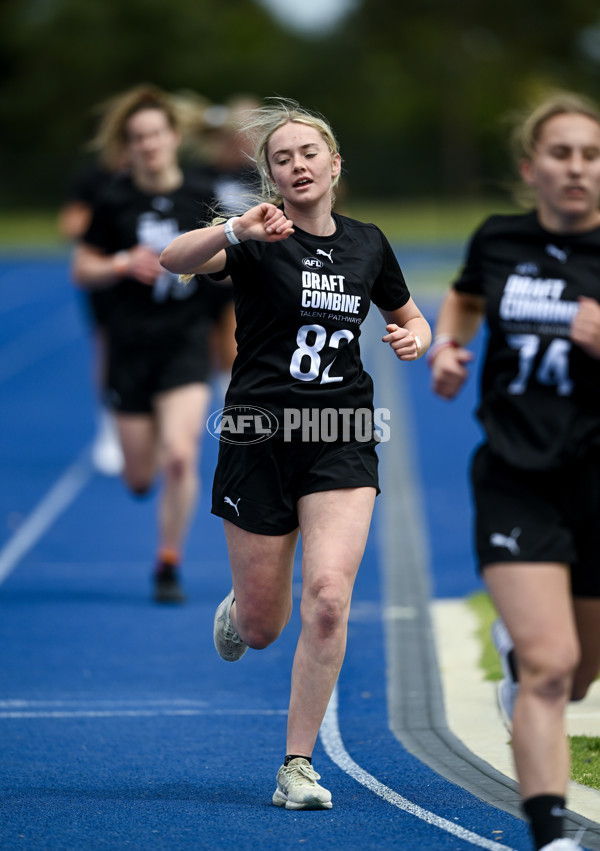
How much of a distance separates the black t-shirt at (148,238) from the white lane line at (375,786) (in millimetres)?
2648

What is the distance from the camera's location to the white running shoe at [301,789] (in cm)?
423

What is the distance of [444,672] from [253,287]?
106 inches

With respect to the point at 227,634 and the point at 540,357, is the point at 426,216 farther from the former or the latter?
the point at 540,357

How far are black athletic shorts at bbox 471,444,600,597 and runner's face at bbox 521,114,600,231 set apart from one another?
0.67m

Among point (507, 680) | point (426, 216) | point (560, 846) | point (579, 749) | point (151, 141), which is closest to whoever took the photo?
point (560, 846)

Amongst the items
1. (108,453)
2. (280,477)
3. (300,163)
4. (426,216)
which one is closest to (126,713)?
(280,477)

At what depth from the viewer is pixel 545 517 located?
11.9 ft

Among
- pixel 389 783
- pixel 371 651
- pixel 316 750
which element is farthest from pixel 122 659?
pixel 389 783

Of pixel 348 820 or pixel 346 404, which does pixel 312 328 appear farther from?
pixel 348 820

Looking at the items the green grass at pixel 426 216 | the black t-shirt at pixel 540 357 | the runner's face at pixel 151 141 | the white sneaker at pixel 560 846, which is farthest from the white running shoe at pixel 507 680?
the green grass at pixel 426 216

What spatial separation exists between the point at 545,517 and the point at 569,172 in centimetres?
95

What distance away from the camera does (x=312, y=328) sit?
4242 millimetres

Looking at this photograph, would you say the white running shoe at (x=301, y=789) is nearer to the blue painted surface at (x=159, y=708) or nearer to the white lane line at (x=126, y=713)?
the blue painted surface at (x=159, y=708)

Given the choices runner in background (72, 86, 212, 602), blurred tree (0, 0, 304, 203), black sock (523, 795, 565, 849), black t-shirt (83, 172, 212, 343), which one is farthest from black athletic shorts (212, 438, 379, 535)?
blurred tree (0, 0, 304, 203)
